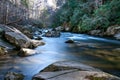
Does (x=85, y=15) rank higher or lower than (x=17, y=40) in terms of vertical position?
higher

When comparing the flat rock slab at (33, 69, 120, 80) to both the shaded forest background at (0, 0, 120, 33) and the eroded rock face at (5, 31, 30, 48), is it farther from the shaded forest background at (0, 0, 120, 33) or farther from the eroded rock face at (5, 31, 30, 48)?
the shaded forest background at (0, 0, 120, 33)

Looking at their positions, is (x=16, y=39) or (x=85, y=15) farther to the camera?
(x=85, y=15)

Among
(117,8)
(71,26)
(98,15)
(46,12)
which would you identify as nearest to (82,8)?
(71,26)

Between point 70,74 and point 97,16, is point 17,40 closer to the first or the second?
point 70,74

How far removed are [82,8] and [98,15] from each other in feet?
29.5

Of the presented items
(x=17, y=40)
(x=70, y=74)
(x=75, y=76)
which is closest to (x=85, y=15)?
(x=17, y=40)

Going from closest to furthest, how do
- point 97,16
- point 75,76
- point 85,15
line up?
1. point 75,76
2. point 97,16
3. point 85,15

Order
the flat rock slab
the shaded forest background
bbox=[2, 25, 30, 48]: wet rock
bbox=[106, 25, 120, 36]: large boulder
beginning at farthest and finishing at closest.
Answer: the shaded forest background, bbox=[106, 25, 120, 36]: large boulder, bbox=[2, 25, 30, 48]: wet rock, the flat rock slab

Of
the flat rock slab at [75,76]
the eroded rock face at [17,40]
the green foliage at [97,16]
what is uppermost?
the green foliage at [97,16]

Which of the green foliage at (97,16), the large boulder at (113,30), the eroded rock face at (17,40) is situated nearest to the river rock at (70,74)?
the eroded rock face at (17,40)

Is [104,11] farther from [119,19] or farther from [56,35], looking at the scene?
[56,35]

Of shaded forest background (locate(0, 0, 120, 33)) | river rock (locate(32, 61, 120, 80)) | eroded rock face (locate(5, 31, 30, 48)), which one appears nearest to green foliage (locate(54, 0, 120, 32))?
shaded forest background (locate(0, 0, 120, 33))

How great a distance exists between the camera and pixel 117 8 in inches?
1083

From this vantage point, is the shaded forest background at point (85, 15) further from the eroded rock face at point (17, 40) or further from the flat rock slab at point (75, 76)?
the flat rock slab at point (75, 76)
